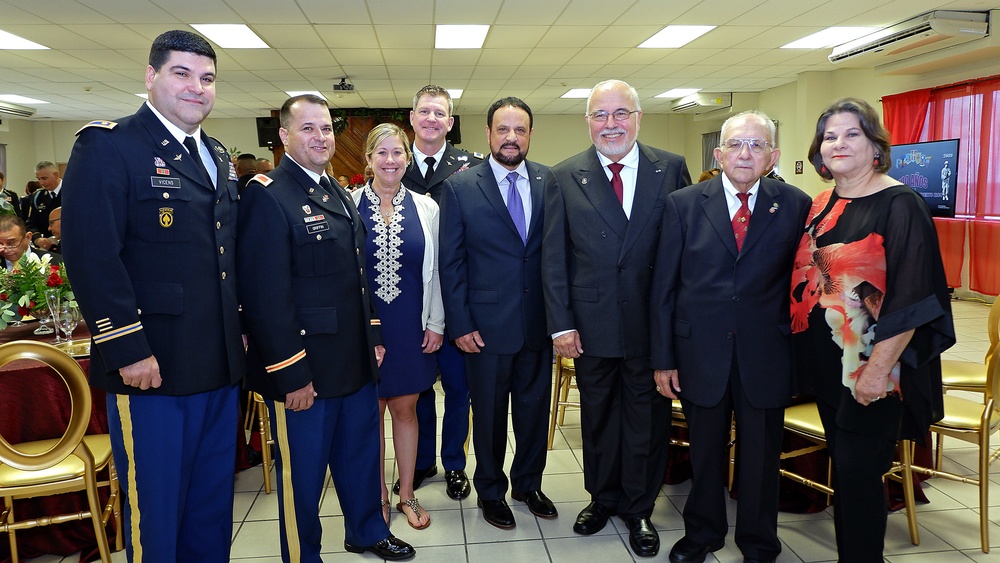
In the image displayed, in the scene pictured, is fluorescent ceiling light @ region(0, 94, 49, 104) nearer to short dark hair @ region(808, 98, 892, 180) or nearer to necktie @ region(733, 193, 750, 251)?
necktie @ region(733, 193, 750, 251)

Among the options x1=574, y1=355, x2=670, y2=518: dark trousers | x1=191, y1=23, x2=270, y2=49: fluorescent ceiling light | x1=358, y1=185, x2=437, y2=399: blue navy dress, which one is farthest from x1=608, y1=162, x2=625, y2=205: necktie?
x1=191, y1=23, x2=270, y2=49: fluorescent ceiling light

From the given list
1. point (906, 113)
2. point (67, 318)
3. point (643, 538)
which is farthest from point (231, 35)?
point (906, 113)

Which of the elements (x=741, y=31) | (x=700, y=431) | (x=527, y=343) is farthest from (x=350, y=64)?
(x=700, y=431)

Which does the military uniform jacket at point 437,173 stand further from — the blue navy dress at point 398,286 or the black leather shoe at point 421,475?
the black leather shoe at point 421,475

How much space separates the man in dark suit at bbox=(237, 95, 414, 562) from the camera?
6.93 ft

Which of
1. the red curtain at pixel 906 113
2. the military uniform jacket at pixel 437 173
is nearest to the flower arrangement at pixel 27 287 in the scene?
the military uniform jacket at pixel 437 173

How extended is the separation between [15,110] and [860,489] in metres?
16.1

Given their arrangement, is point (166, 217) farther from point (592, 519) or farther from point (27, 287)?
point (592, 519)

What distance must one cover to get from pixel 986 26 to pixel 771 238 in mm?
7147

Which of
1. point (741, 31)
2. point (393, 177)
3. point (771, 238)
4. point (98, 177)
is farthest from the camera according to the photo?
point (741, 31)

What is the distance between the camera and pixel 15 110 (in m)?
13.0

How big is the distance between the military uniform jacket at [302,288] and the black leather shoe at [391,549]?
2.33ft

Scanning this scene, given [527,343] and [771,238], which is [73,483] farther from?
[771,238]

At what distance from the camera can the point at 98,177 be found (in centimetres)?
175
